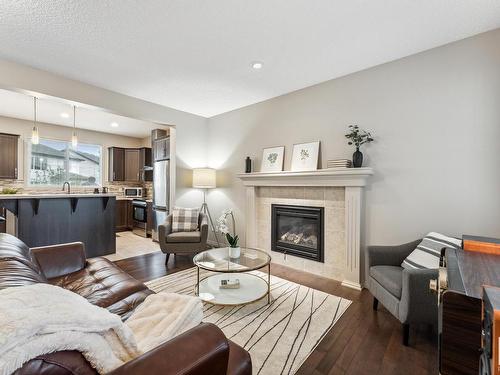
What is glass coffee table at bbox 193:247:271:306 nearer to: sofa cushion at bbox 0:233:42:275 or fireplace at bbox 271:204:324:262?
fireplace at bbox 271:204:324:262

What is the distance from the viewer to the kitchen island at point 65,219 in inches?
132

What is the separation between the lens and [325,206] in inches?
125

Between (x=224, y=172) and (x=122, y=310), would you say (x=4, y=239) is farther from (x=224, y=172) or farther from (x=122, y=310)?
(x=224, y=172)

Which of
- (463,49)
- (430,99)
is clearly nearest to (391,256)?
(430,99)

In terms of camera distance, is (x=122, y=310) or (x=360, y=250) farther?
(x=360, y=250)

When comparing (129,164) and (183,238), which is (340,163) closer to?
(183,238)

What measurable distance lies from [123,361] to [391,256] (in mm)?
2374

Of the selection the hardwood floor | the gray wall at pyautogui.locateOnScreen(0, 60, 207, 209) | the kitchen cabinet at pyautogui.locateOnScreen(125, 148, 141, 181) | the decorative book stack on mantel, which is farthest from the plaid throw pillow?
the kitchen cabinet at pyautogui.locateOnScreen(125, 148, 141, 181)

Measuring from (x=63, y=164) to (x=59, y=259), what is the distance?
16.4 ft

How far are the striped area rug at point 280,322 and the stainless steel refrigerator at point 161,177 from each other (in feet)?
6.89

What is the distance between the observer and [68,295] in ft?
2.73

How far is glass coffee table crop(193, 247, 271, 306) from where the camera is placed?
7.20 ft

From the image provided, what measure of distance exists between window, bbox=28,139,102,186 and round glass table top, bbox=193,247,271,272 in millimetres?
5224

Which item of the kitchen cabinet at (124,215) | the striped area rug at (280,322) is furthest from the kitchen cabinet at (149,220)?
the striped area rug at (280,322)
